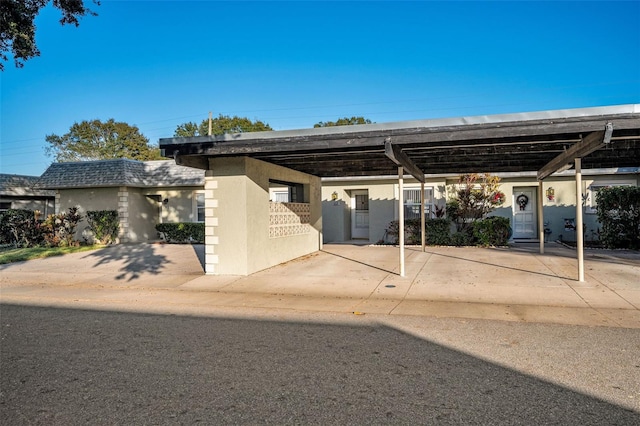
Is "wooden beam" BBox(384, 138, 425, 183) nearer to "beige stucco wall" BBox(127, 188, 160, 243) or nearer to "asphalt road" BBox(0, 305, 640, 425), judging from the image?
"asphalt road" BBox(0, 305, 640, 425)

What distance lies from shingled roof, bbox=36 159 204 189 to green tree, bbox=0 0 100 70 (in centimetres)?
981

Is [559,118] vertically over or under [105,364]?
over

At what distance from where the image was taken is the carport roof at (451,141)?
24.2 ft

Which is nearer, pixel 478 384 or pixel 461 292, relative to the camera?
pixel 478 384

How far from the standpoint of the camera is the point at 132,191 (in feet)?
64.4

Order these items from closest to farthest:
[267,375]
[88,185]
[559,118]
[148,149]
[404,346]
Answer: [267,375] → [404,346] → [559,118] → [88,185] → [148,149]

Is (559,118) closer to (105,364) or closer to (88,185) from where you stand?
(105,364)

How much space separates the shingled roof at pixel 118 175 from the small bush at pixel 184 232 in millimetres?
1806

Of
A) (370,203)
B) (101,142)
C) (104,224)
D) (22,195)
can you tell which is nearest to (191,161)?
(370,203)

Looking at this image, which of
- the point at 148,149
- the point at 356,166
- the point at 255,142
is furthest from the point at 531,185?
the point at 148,149

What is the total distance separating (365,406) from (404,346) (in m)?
1.69

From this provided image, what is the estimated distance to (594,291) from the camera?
25.9 feet

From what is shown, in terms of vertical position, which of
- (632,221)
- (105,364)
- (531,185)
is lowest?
(105,364)

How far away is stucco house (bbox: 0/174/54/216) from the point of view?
21.5 m
